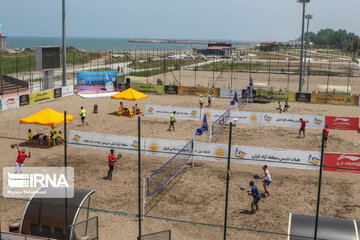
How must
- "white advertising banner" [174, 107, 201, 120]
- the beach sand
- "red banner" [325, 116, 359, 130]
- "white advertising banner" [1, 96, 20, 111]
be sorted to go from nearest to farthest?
the beach sand < "red banner" [325, 116, 359, 130] < "white advertising banner" [174, 107, 201, 120] < "white advertising banner" [1, 96, 20, 111]

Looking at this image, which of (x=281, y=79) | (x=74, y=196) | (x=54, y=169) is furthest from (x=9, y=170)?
(x=281, y=79)

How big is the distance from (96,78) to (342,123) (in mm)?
24973

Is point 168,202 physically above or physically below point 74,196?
below

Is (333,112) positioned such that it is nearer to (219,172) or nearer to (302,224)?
(219,172)

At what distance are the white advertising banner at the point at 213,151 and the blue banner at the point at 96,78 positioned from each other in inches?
813

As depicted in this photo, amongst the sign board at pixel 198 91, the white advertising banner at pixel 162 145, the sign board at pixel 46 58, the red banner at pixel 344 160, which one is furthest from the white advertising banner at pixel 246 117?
the sign board at pixel 46 58

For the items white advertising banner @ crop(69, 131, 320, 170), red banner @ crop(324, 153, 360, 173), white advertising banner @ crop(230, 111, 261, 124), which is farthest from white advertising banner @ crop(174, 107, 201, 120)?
red banner @ crop(324, 153, 360, 173)

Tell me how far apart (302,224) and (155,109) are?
20403 millimetres

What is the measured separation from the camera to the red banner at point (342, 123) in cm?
2688

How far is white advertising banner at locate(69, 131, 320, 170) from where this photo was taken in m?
18.0

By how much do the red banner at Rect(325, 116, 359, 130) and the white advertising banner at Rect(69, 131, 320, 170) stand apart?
31.7ft

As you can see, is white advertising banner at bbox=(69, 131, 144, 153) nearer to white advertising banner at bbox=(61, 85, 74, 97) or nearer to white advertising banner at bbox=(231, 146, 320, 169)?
white advertising banner at bbox=(231, 146, 320, 169)

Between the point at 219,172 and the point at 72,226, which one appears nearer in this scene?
the point at 72,226

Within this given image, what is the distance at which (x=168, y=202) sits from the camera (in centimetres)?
1529
